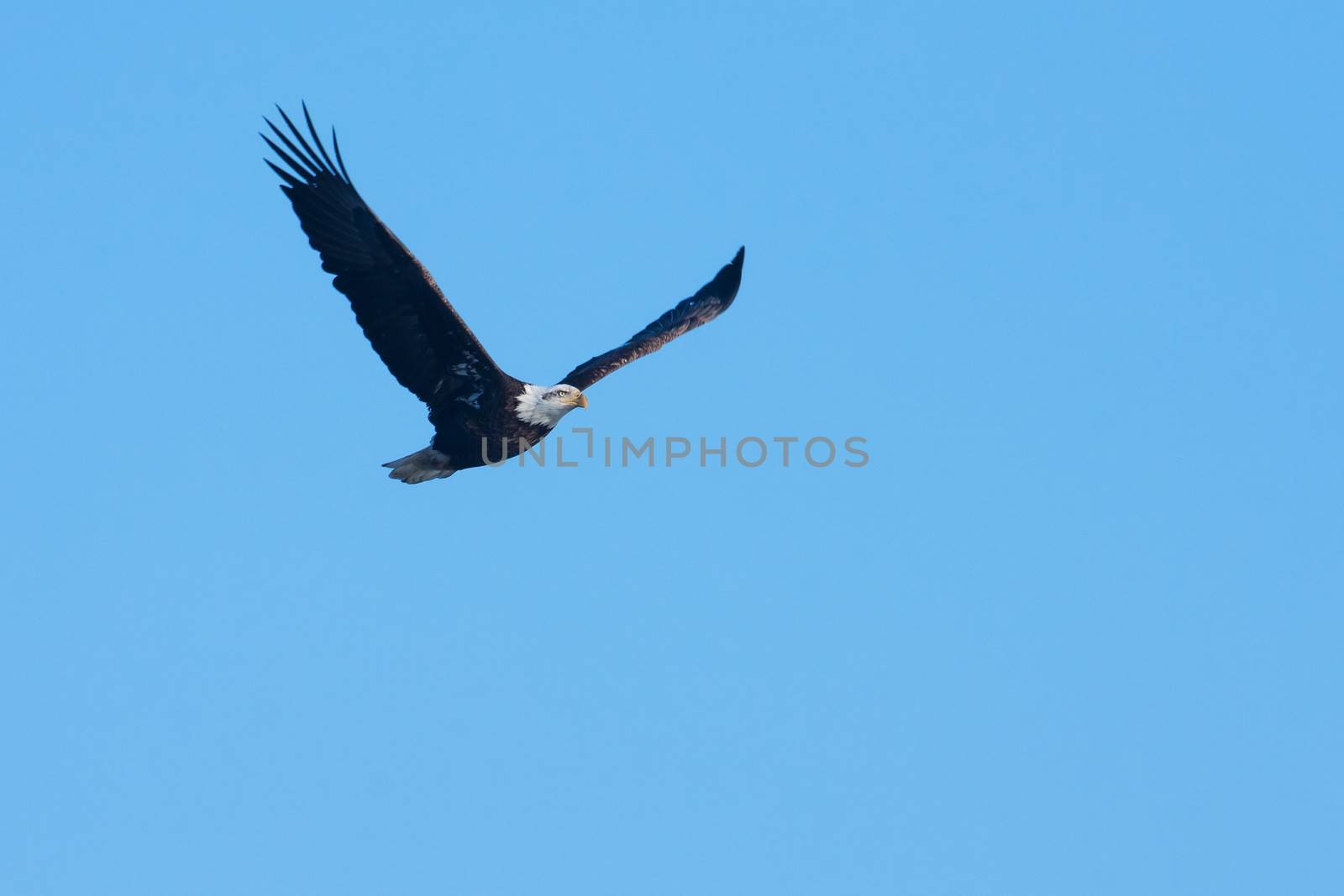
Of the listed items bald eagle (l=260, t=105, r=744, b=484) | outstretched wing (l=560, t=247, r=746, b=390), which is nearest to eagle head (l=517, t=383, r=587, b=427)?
bald eagle (l=260, t=105, r=744, b=484)

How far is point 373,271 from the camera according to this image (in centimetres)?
1391

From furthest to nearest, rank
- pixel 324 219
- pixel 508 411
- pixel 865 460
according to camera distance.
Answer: pixel 865 460 → pixel 508 411 → pixel 324 219

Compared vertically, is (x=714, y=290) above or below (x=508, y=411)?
above

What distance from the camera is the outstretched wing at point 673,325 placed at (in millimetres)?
16672

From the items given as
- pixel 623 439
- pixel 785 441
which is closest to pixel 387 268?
pixel 623 439

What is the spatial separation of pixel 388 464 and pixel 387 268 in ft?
7.56

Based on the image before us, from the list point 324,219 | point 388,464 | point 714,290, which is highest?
point 714,290

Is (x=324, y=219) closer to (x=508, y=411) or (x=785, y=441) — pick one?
(x=508, y=411)

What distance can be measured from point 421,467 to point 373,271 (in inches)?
88.4

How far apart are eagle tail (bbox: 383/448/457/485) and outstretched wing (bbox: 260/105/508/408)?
1.04m

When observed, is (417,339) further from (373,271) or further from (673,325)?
(673,325)

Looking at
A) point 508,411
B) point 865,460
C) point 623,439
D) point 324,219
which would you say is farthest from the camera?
point 865,460

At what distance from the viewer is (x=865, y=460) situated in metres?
18.1

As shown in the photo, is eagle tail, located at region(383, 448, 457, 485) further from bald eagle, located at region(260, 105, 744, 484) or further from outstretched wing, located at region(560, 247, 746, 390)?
outstretched wing, located at region(560, 247, 746, 390)
